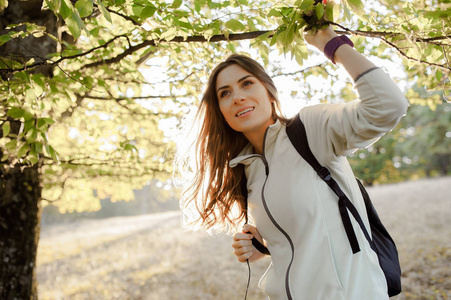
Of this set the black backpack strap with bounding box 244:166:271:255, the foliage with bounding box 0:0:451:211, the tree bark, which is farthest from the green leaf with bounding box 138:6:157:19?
the tree bark

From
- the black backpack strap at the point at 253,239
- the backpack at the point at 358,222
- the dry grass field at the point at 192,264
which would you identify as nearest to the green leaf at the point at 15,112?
the black backpack strap at the point at 253,239

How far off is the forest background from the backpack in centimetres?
44

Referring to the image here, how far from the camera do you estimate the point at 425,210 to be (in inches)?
530

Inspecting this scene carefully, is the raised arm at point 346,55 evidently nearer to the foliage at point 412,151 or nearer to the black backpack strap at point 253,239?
the black backpack strap at point 253,239

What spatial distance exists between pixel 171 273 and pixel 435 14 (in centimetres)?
1010

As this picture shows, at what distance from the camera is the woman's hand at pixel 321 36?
166 cm

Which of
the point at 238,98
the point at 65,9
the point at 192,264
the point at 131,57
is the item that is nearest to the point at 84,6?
the point at 65,9

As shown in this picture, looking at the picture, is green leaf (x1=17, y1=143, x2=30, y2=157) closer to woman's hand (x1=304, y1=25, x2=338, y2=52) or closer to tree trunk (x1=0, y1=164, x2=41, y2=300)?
tree trunk (x1=0, y1=164, x2=41, y2=300)

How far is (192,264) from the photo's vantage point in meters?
11.0

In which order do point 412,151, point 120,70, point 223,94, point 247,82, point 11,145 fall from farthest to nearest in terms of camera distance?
point 412,151, point 120,70, point 11,145, point 223,94, point 247,82

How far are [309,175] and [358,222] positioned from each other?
33 cm

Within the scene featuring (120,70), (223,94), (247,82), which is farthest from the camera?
(120,70)

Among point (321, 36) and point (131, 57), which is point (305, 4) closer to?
point (321, 36)

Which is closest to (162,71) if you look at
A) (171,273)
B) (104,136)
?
(104,136)
